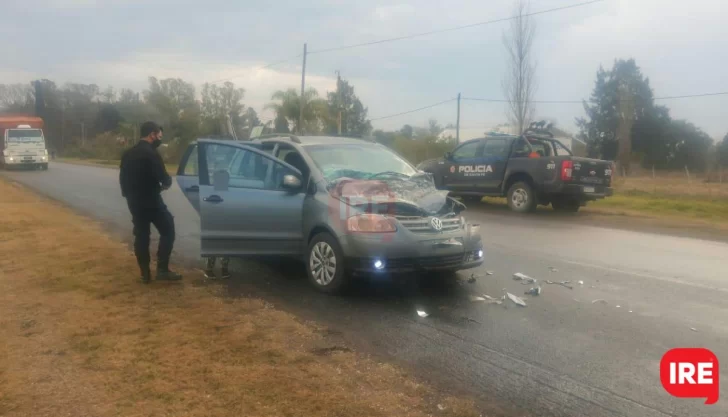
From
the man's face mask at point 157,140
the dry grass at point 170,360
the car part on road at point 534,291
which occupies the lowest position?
the dry grass at point 170,360

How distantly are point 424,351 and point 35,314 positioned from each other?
368 centimetres

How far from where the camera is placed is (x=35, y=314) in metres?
5.67

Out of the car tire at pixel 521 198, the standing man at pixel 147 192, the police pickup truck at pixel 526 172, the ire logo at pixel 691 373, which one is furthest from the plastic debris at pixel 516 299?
the car tire at pixel 521 198

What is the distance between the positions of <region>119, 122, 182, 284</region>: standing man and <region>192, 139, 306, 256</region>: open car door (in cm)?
44

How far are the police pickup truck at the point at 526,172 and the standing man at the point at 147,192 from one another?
9406 millimetres

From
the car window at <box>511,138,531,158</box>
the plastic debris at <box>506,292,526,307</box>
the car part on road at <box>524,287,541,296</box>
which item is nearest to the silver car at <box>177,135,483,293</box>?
the plastic debris at <box>506,292,526,307</box>

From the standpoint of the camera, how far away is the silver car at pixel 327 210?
6.00 metres

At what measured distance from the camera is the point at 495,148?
1504 centimetres

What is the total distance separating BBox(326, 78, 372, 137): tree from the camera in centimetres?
4309

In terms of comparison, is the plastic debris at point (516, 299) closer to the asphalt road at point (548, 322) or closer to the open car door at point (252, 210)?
the asphalt road at point (548, 322)

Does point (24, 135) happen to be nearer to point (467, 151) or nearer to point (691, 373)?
point (467, 151)

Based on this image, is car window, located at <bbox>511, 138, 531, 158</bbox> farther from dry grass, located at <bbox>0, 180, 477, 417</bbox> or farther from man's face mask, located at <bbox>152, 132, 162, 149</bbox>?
dry grass, located at <bbox>0, 180, 477, 417</bbox>

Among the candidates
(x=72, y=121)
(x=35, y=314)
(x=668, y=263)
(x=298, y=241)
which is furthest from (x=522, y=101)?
(x=72, y=121)

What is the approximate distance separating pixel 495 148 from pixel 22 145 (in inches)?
1193
